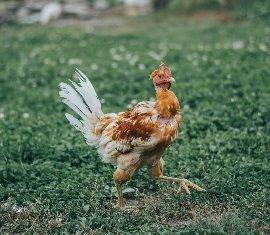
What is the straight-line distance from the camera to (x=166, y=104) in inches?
268

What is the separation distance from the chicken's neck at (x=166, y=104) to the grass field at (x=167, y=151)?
1.02 metres

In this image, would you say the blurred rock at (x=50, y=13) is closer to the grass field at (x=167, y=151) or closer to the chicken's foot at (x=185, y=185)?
the grass field at (x=167, y=151)

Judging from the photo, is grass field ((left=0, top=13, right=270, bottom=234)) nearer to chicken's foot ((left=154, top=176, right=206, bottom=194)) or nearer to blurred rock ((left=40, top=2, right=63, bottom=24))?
chicken's foot ((left=154, top=176, right=206, bottom=194))

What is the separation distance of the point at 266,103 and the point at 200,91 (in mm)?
1525

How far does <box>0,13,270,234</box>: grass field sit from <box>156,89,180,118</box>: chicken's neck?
1.02 metres

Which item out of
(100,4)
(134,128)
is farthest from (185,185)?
(100,4)

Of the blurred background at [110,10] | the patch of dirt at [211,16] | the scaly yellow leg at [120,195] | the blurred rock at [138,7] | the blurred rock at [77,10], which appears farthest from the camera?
the blurred rock at [77,10]

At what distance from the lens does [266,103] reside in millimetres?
10672

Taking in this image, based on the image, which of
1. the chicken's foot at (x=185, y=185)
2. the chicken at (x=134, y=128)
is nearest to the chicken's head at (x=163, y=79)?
the chicken at (x=134, y=128)

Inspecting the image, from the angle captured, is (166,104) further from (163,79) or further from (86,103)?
(86,103)

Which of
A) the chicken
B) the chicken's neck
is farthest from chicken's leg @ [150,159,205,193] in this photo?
the chicken's neck

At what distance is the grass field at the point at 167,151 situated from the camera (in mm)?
6836

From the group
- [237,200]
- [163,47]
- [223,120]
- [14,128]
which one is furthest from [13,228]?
[163,47]

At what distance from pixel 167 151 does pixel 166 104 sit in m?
2.30
